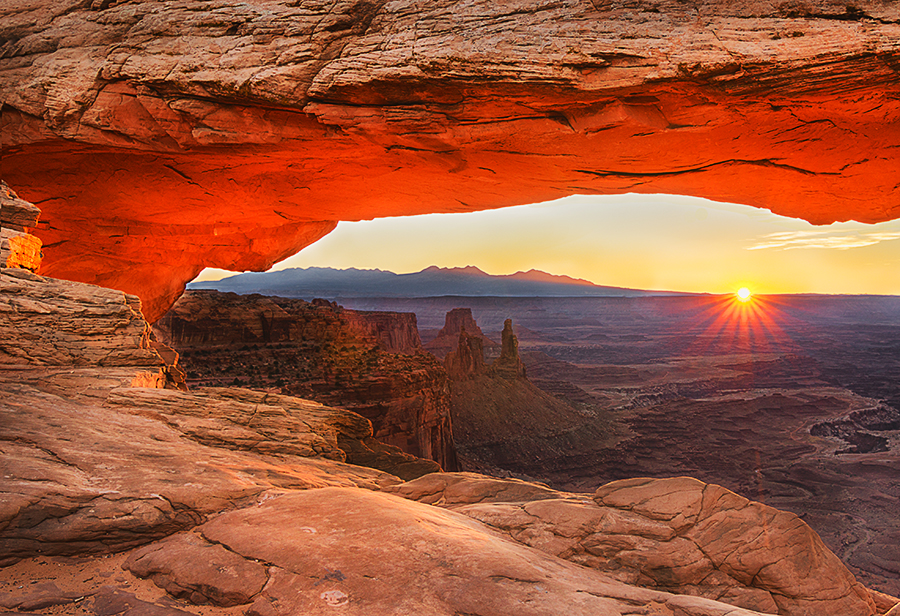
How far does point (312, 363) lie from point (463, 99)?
23730 millimetres

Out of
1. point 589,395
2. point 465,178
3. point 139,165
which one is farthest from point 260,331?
point 589,395

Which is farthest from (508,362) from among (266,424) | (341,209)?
(266,424)

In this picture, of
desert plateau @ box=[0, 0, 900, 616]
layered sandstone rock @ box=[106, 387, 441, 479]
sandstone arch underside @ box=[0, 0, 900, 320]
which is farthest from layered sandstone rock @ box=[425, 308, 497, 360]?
layered sandstone rock @ box=[106, 387, 441, 479]

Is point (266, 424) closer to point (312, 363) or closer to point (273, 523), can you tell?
point (273, 523)

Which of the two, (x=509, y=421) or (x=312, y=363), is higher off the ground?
(x=312, y=363)

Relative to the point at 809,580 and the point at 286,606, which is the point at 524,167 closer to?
the point at 809,580

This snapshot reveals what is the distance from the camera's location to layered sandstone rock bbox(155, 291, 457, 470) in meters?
26.7

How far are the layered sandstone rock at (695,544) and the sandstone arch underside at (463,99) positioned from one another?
20.4 ft

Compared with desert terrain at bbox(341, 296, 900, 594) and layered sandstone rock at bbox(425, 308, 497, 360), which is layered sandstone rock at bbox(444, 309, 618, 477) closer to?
desert terrain at bbox(341, 296, 900, 594)

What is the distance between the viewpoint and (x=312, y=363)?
30.1 m

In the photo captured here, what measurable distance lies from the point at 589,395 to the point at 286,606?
69.5 meters

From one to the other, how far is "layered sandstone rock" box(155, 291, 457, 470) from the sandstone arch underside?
1512cm

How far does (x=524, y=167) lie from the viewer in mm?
11148

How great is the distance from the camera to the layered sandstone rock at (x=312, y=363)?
26688mm
